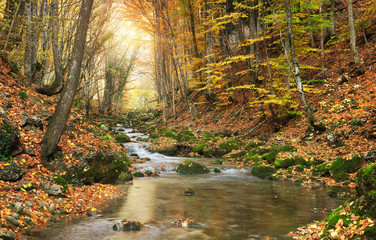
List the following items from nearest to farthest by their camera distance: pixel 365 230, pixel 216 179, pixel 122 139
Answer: pixel 365 230 < pixel 216 179 < pixel 122 139

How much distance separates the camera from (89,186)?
861 cm

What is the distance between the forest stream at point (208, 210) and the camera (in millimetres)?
5641

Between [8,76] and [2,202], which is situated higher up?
[8,76]

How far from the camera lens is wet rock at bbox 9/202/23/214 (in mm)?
5366

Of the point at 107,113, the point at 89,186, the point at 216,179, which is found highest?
the point at 107,113

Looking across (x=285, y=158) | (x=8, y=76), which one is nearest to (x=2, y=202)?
(x=8, y=76)

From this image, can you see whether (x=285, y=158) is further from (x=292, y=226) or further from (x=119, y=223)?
(x=119, y=223)

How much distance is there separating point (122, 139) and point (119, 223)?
15403 millimetres

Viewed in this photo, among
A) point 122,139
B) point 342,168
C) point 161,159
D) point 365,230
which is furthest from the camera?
point 122,139

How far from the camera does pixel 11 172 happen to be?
6.45 metres

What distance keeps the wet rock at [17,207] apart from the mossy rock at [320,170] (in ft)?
34.8

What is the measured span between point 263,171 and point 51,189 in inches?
365

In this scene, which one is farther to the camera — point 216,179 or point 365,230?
point 216,179

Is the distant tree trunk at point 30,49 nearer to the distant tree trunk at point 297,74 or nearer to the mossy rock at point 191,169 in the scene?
the mossy rock at point 191,169
